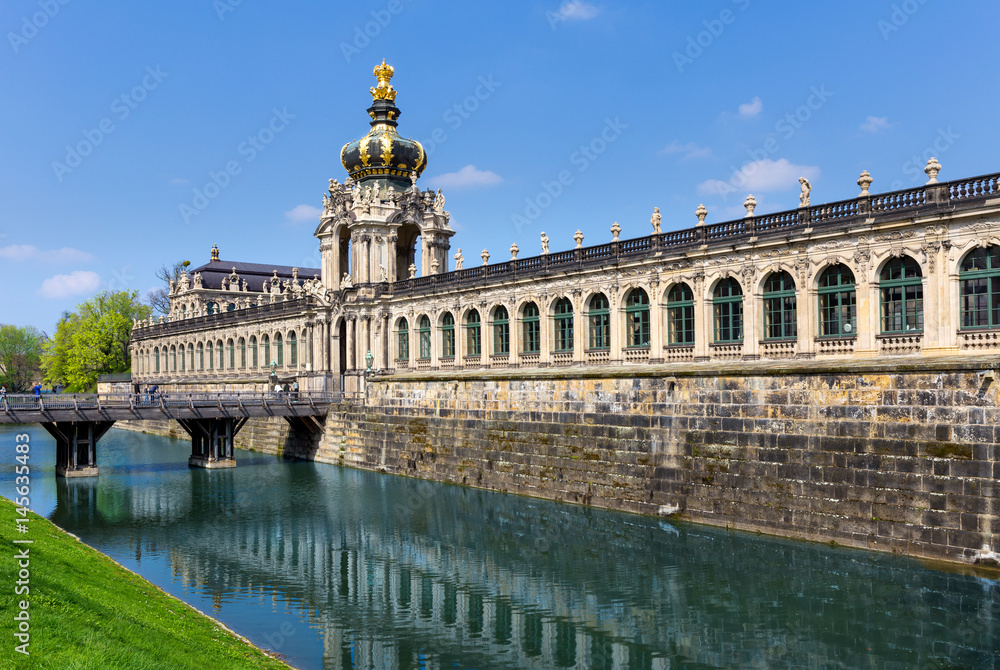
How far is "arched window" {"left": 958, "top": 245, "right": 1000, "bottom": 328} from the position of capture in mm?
25203

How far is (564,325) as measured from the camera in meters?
40.5

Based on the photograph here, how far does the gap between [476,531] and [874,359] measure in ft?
47.4

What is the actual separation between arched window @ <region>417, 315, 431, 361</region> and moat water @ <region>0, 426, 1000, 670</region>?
1512 centimetres

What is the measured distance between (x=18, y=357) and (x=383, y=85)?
4111 inches

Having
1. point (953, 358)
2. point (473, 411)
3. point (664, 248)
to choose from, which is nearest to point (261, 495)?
point (473, 411)

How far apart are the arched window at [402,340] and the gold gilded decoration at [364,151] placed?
1147 cm

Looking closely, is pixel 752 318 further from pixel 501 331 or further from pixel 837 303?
pixel 501 331

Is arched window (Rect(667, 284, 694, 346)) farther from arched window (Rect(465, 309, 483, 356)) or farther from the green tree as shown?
the green tree

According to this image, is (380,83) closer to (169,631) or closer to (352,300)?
(352,300)

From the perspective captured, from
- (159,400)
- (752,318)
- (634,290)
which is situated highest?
(634,290)

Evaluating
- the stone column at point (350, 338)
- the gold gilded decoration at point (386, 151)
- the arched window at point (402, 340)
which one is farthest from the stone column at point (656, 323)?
the gold gilded decoration at point (386, 151)

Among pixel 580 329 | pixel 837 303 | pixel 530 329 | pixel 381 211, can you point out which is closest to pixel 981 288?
pixel 837 303

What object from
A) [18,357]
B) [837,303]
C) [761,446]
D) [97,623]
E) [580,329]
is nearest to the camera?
[97,623]

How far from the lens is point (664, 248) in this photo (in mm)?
34906
